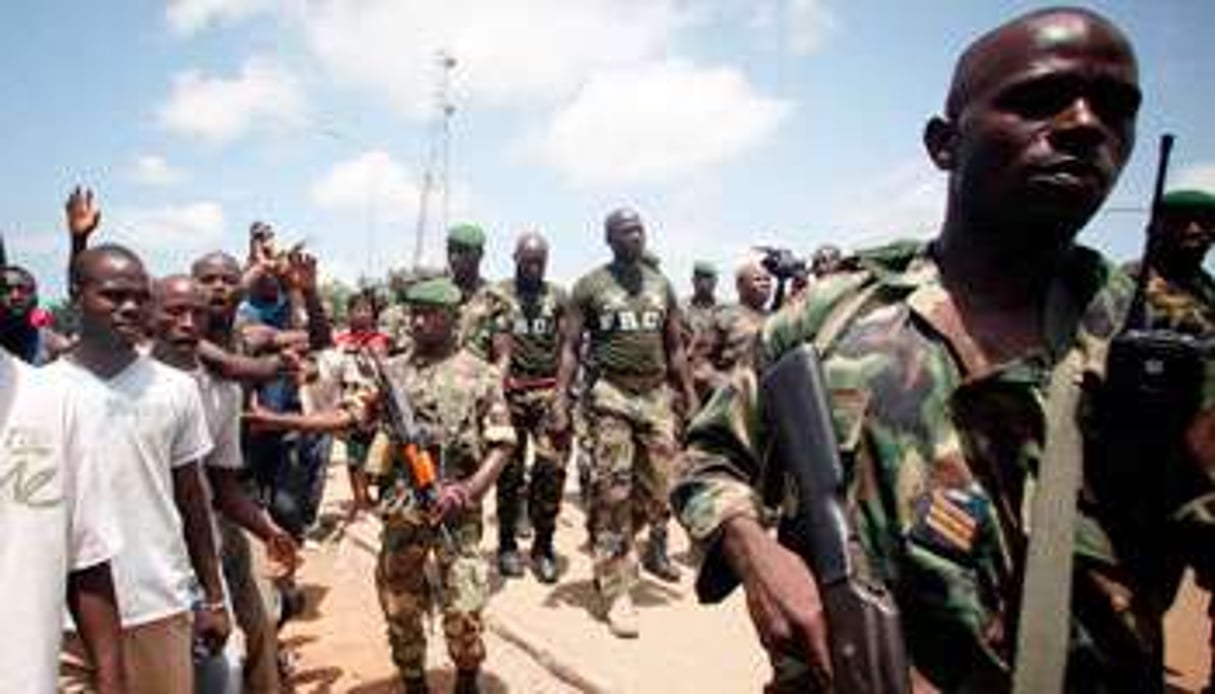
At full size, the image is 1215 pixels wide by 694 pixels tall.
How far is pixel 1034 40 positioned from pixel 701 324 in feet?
26.9

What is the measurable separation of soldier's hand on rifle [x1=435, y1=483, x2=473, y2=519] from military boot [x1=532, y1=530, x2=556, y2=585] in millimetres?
2666

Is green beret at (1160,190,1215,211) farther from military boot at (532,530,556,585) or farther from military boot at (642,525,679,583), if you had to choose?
military boot at (532,530,556,585)

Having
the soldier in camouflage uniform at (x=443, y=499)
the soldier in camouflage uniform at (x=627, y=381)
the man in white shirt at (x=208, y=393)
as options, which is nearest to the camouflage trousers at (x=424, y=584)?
the soldier in camouflage uniform at (x=443, y=499)

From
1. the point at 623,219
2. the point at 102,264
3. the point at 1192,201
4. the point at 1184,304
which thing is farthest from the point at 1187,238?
the point at 102,264

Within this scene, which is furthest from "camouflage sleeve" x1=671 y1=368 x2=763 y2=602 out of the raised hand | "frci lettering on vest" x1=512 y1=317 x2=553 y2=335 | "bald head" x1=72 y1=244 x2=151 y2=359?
"frci lettering on vest" x1=512 y1=317 x2=553 y2=335

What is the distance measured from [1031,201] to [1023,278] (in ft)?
0.74

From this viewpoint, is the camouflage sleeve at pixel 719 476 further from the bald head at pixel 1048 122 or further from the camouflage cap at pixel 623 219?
the camouflage cap at pixel 623 219

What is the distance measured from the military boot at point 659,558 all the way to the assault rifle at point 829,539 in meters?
5.56

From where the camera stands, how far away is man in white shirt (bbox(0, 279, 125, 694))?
208 centimetres

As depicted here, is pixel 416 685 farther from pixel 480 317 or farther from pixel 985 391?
pixel 985 391

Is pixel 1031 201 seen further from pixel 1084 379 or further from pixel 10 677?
pixel 10 677

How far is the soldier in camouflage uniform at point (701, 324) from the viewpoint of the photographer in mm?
9125

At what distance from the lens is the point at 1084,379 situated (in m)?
1.66

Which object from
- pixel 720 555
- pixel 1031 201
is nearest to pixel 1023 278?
pixel 1031 201
